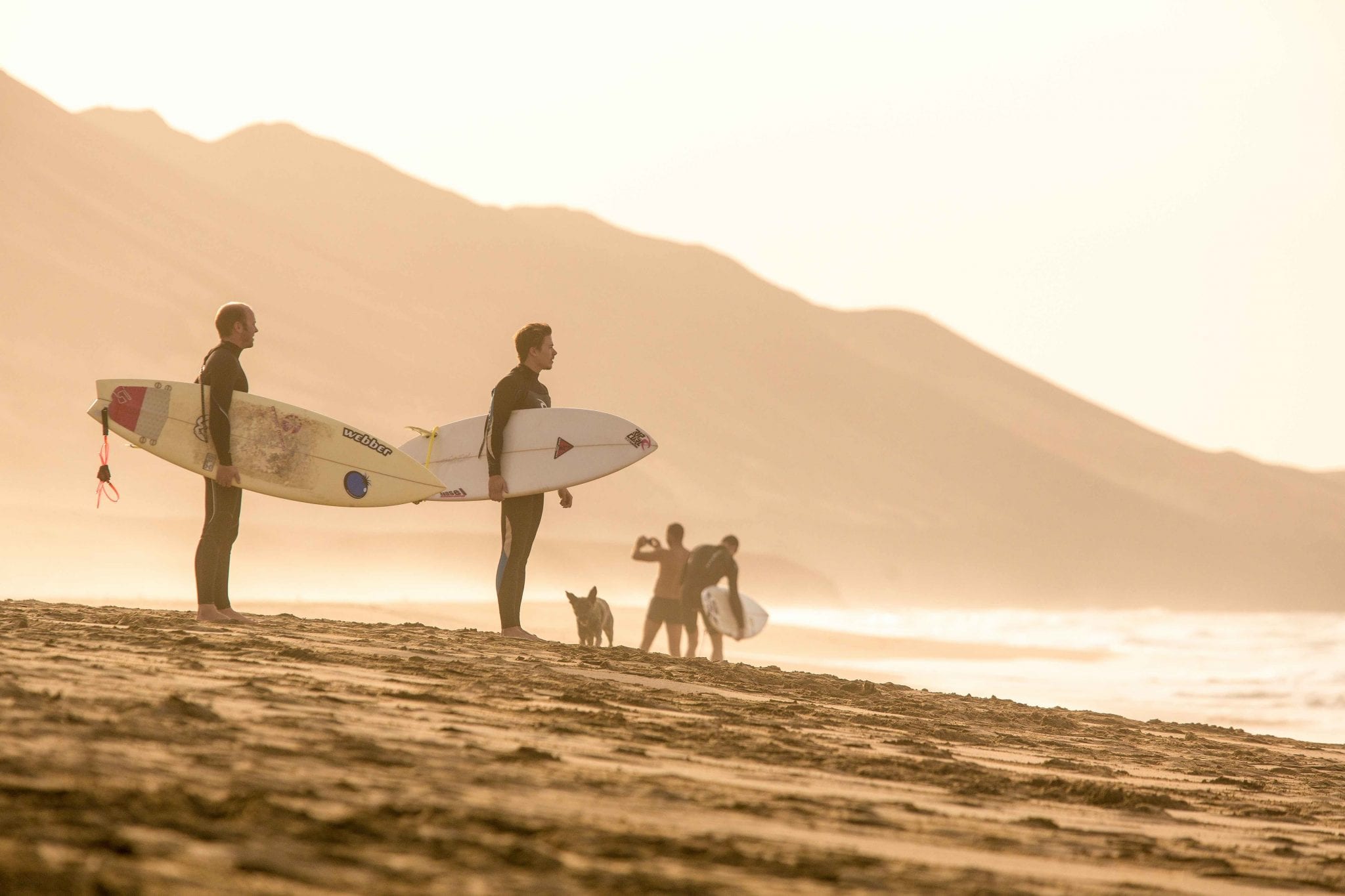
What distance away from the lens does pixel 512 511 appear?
29.1 ft

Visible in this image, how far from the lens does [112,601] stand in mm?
20516

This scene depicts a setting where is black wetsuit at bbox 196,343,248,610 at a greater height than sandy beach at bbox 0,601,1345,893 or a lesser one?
greater

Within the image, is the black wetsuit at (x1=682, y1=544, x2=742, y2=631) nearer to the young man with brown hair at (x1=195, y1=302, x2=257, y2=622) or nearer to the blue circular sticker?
the blue circular sticker

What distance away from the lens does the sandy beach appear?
2.71 m

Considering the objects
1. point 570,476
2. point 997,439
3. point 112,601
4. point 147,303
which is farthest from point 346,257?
point 570,476

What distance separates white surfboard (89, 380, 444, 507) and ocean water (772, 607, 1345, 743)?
8331mm

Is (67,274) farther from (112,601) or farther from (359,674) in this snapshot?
(359,674)

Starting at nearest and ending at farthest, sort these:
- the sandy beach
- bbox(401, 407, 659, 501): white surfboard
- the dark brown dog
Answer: the sandy beach, bbox(401, 407, 659, 501): white surfboard, the dark brown dog

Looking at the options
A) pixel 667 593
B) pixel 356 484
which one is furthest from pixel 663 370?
pixel 356 484

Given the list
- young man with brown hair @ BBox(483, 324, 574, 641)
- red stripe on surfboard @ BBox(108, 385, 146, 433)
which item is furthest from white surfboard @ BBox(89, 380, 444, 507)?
young man with brown hair @ BBox(483, 324, 574, 641)

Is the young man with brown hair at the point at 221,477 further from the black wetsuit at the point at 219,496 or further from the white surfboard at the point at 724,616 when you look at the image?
the white surfboard at the point at 724,616

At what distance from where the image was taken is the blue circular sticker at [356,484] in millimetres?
9312

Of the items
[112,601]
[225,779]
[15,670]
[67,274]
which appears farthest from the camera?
[67,274]

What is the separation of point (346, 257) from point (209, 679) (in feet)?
361
